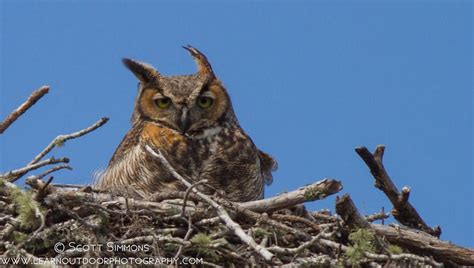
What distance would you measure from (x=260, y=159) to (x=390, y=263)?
1.33m

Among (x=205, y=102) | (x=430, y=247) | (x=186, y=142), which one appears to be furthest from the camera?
(x=205, y=102)

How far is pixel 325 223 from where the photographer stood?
4074mm

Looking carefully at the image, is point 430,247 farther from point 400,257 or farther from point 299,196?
point 299,196

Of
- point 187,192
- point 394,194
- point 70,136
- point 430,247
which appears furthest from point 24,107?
point 430,247

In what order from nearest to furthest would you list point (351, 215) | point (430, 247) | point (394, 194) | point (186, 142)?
point (351, 215), point (430, 247), point (394, 194), point (186, 142)

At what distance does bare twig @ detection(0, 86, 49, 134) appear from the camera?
3.83m

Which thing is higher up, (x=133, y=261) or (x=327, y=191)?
(x=327, y=191)

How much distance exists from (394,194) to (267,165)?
2.93ft

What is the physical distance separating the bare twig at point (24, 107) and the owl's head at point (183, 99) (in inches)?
33.9

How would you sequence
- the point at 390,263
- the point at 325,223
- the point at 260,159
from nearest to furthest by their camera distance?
1. the point at 390,263
2. the point at 325,223
3. the point at 260,159

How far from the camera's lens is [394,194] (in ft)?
13.0

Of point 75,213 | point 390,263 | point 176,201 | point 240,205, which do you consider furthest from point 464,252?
point 75,213

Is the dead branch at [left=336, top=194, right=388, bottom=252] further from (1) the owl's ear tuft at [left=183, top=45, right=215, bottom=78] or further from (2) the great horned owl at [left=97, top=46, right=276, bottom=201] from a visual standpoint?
(1) the owl's ear tuft at [left=183, top=45, right=215, bottom=78]

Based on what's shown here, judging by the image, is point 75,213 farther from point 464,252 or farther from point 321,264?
point 464,252
